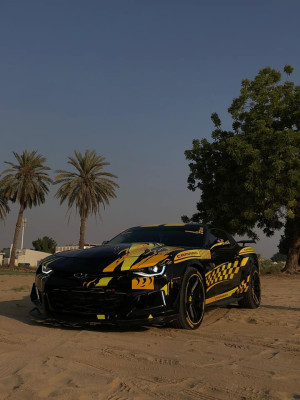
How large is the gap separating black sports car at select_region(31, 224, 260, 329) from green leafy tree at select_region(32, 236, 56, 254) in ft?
286

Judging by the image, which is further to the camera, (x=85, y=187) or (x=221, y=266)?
(x=85, y=187)

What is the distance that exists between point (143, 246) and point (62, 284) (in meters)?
1.14

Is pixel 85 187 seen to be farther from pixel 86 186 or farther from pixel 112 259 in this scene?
pixel 112 259

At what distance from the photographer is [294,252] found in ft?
72.3

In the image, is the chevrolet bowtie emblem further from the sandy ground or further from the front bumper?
the sandy ground

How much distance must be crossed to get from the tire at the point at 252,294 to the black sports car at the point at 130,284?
4.52 ft

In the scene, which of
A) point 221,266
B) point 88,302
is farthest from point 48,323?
point 221,266

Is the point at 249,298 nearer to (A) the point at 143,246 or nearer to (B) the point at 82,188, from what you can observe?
(A) the point at 143,246

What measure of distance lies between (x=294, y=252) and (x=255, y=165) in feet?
20.6

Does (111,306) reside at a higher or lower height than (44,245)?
lower

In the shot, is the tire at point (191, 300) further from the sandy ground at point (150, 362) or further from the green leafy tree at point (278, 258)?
the green leafy tree at point (278, 258)

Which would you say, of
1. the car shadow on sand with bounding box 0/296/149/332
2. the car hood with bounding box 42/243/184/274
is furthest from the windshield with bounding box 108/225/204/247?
the car shadow on sand with bounding box 0/296/149/332

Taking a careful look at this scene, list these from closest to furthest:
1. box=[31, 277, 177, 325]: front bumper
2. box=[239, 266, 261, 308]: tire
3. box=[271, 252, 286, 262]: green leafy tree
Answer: box=[31, 277, 177, 325]: front bumper → box=[239, 266, 261, 308]: tire → box=[271, 252, 286, 262]: green leafy tree

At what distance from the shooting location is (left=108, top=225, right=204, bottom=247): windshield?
5.95 m
